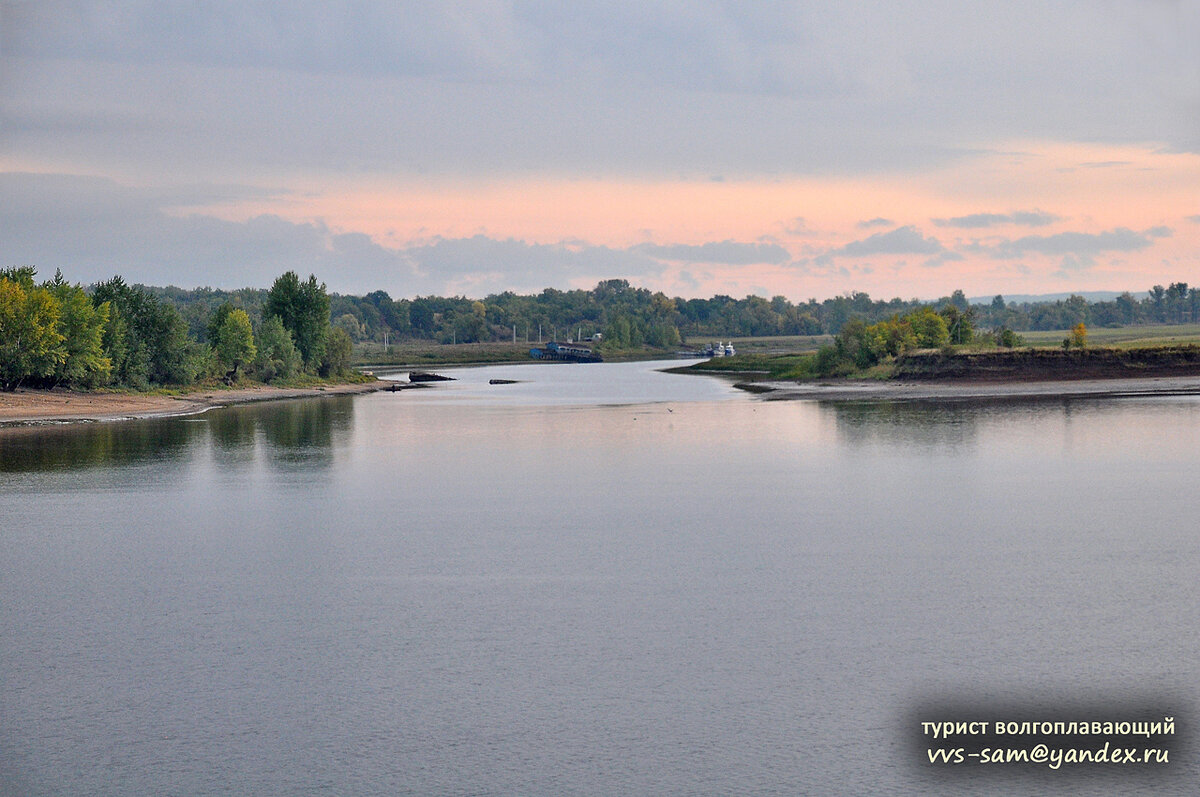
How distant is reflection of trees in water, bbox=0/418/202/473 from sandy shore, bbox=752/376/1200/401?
48932 millimetres

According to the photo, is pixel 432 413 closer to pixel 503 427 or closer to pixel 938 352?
pixel 503 427

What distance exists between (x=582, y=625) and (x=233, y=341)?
108753 mm

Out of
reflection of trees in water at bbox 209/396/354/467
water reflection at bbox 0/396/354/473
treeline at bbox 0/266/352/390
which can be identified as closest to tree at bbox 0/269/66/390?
treeline at bbox 0/266/352/390

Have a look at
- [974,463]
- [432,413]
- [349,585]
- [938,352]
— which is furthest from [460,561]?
[938,352]

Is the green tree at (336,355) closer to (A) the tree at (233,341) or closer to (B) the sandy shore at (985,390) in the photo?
(A) the tree at (233,341)

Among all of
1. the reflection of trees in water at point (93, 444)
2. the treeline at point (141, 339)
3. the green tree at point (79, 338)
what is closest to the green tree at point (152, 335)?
the treeline at point (141, 339)

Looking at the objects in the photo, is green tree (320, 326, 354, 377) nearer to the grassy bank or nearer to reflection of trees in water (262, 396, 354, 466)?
reflection of trees in water (262, 396, 354, 466)

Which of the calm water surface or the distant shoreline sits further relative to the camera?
the distant shoreline

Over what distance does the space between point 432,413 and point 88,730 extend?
225ft

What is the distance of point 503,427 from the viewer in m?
64.8

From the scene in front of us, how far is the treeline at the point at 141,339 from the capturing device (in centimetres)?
8419

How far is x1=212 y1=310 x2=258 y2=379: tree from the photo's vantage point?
388ft

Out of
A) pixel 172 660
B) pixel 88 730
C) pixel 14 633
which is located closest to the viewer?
pixel 88 730

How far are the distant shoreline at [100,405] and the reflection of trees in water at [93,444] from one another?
372cm
